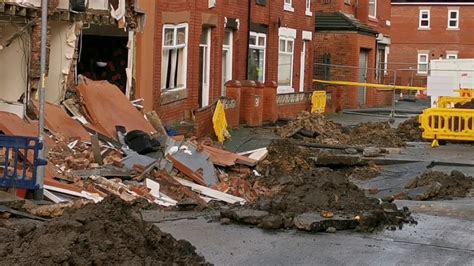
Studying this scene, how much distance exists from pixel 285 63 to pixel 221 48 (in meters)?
7.75

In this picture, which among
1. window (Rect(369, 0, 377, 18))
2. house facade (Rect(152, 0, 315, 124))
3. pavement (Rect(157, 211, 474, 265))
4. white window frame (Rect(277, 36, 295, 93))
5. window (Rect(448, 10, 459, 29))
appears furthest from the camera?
window (Rect(448, 10, 459, 29))

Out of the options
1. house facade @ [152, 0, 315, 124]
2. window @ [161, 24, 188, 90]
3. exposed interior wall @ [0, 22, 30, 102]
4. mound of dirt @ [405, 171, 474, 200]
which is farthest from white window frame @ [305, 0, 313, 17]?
mound of dirt @ [405, 171, 474, 200]

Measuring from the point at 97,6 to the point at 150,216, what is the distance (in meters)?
7.94

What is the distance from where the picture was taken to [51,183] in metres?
11.5

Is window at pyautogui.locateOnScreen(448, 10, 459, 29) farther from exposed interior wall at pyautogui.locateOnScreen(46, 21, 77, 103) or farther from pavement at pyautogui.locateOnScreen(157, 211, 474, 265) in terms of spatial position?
pavement at pyautogui.locateOnScreen(157, 211, 474, 265)

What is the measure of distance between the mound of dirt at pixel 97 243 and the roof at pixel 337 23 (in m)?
30.9

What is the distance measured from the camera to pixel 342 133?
23.3m

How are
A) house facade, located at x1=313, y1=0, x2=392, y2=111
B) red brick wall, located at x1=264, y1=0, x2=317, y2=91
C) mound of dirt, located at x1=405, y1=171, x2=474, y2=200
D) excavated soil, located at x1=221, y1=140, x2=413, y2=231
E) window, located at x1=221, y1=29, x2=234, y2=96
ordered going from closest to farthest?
excavated soil, located at x1=221, y1=140, x2=413, y2=231
mound of dirt, located at x1=405, y1=171, x2=474, y2=200
window, located at x1=221, y1=29, x2=234, y2=96
red brick wall, located at x1=264, y1=0, x2=317, y2=91
house facade, located at x1=313, y1=0, x2=392, y2=111

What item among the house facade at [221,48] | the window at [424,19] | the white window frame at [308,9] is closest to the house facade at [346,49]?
the white window frame at [308,9]

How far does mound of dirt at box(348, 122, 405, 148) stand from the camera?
2152 centimetres

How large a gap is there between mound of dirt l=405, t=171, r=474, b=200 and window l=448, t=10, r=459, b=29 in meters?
48.6

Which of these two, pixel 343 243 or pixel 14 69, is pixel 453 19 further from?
pixel 343 243

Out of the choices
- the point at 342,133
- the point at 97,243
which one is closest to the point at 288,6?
the point at 342,133

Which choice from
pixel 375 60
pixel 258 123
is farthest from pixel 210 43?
pixel 375 60
